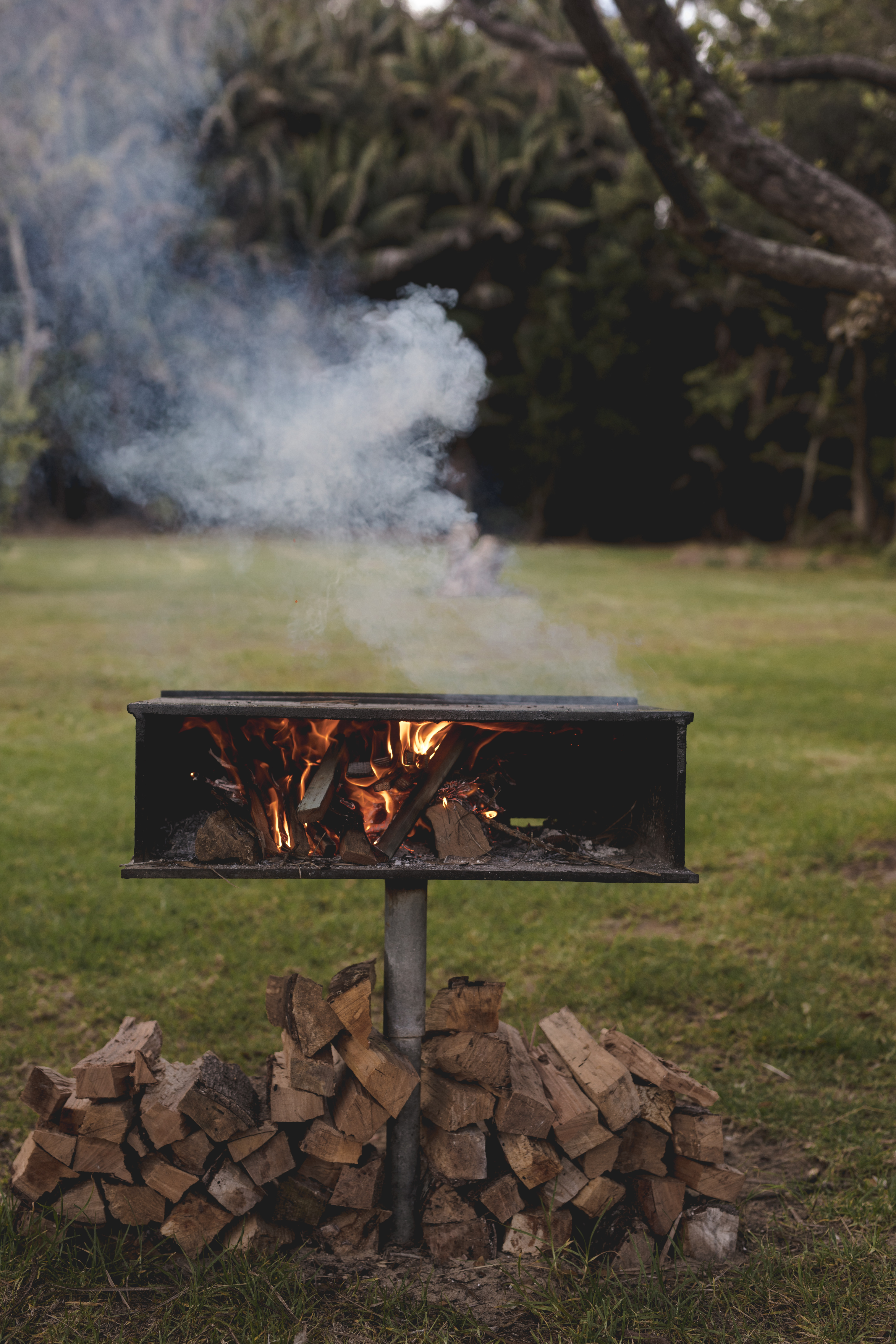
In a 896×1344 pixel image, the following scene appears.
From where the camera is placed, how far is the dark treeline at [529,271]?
28.0m

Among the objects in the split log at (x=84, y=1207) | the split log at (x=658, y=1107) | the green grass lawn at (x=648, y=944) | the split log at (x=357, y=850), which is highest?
Answer: the split log at (x=357, y=850)

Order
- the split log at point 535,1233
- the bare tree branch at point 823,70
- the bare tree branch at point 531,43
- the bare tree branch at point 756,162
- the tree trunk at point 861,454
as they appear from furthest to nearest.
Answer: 1. the tree trunk at point 861,454
2. the bare tree branch at point 531,43
3. the bare tree branch at point 823,70
4. the bare tree branch at point 756,162
5. the split log at point 535,1233

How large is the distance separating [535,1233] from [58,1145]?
3.95ft

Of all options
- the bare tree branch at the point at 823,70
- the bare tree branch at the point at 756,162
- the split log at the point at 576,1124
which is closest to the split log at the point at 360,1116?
the split log at the point at 576,1124

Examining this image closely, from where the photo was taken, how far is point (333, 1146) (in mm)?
2555

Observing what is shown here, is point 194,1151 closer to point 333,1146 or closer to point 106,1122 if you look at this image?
point 106,1122

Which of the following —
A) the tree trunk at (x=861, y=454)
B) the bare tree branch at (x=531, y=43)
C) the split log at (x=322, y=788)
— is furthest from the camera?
the tree trunk at (x=861, y=454)

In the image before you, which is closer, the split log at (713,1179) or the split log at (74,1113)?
the split log at (74,1113)

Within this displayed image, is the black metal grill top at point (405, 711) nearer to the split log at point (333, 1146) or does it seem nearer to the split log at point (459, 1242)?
the split log at point (333, 1146)

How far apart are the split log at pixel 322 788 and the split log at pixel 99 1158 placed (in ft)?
1.84

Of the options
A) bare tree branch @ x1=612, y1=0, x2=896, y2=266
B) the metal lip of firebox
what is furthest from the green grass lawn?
bare tree branch @ x1=612, y1=0, x2=896, y2=266

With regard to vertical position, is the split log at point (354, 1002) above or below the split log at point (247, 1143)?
above

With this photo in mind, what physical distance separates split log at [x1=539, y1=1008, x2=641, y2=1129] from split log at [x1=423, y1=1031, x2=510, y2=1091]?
0.22 metres

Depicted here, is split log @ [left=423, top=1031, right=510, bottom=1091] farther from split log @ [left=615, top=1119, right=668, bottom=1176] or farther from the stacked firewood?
split log @ [left=615, top=1119, right=668, bottom=1176]
